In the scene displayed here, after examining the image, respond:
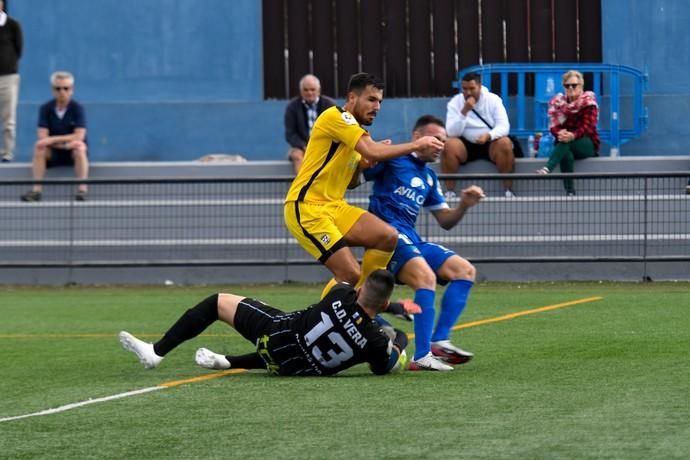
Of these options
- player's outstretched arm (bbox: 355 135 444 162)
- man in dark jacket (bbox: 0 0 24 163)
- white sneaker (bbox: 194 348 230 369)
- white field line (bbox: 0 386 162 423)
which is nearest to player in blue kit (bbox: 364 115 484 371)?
player's outstretched arm (bbox: 355 135 444 162)

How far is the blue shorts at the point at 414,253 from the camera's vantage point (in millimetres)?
10586

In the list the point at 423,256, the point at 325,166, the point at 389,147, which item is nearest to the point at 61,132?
the point at 325,166

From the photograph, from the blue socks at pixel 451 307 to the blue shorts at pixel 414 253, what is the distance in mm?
235

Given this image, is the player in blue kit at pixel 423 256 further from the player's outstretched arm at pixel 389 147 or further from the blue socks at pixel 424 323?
the player's outstretched arm at pixel 389 147

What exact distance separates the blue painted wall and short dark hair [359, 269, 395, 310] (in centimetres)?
1268

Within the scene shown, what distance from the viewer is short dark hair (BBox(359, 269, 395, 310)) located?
30.3ft

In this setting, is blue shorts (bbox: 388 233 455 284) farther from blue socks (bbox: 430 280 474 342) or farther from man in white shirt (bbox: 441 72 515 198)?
man in white shirt (bbox: 441 72 515 198)

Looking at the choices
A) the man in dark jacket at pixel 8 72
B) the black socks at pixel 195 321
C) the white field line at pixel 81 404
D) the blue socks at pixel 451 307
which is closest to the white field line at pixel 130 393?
the white field line at pixel 81 404

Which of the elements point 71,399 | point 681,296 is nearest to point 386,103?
point 681,296

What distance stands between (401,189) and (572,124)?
852 cm

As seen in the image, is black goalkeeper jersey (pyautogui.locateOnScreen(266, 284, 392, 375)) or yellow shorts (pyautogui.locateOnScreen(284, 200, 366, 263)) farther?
yellow shorts (pyautogui.locateOnScreen(284, 200, 366, 263))

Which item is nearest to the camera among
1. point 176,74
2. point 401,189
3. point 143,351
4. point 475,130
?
point 143,351

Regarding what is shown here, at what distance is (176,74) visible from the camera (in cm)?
2222

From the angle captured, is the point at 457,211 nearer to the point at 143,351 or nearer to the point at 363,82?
the point at 363,82
